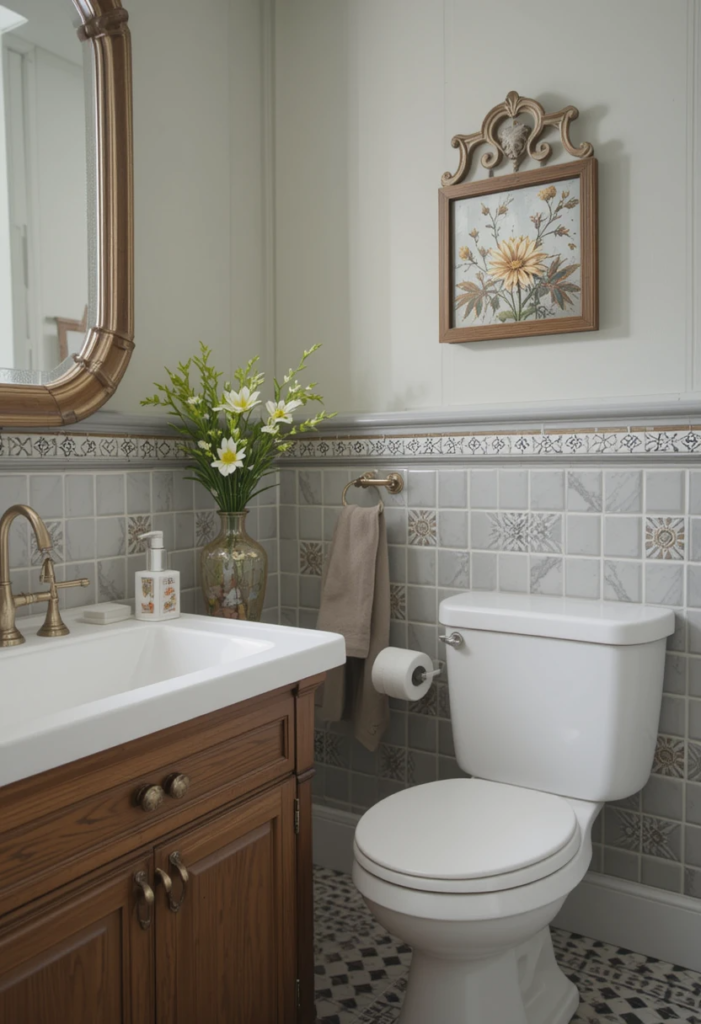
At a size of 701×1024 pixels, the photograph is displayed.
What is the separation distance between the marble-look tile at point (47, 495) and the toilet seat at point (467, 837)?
840 mm

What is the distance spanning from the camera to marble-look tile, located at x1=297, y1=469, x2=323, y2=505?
2.21 m

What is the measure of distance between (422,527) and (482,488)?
0.19 metres

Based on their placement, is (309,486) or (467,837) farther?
(309,486)

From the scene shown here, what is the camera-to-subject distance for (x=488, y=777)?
180cm

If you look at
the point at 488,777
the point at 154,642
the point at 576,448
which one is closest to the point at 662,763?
the point at 488,777

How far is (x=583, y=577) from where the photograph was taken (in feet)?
6.08

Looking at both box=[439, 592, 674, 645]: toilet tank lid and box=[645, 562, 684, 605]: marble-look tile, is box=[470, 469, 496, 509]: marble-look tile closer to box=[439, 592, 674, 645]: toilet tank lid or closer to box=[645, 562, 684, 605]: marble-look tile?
box=[439, 592, 674, 645]: toilet tank lid

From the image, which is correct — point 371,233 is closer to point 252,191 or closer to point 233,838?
point 252,191

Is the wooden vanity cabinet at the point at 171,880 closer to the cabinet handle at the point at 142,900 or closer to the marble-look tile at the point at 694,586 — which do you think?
the cabinet handle at the point at 142,900

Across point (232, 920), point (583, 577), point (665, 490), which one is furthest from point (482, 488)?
point (232, 920)

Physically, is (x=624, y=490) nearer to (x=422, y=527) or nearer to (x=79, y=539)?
(x=422, y=527)

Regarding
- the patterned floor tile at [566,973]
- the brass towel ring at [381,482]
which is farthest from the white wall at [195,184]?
the patterned floor tile at [566,973]

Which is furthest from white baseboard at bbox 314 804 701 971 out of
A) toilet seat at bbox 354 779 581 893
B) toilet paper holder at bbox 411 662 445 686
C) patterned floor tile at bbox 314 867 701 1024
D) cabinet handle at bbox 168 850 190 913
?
cabinet handle at bbox 168 850 190 913

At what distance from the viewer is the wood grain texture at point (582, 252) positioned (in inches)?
69.8
